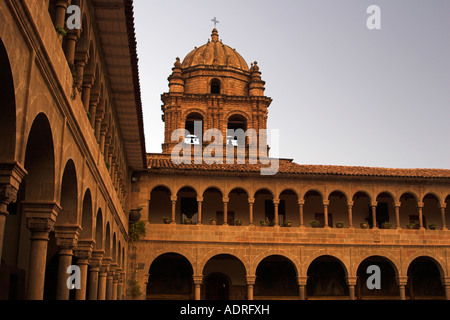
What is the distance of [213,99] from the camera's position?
36219 mm

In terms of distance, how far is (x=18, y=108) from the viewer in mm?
8008

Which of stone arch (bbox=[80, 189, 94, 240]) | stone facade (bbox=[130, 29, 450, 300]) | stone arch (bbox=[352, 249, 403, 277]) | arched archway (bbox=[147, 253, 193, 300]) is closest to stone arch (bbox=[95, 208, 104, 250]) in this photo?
stone arch (bbox=[80, 189, 94, 240])

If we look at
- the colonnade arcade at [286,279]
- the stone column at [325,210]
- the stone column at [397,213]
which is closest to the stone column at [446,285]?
the colonnade arcade at [286,279]

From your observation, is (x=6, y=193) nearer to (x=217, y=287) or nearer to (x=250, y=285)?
(x=250, y=285)

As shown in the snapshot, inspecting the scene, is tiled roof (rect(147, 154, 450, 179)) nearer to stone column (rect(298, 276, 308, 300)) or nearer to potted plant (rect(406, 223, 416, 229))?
potted plant (rect(406, 223, 416, 229))

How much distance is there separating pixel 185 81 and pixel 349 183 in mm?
12932

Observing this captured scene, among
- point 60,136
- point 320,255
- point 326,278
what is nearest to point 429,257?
point 326,278

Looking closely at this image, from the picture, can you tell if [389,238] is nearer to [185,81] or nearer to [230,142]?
[230,142]

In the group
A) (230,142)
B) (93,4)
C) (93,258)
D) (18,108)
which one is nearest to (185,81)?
(230,142)

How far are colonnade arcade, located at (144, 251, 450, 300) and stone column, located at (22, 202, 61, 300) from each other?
64.2 ft

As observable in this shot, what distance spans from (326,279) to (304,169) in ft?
19.9

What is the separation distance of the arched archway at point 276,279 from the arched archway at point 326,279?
875mm

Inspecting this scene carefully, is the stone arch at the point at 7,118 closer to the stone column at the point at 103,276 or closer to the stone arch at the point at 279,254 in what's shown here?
the stone column at the point at 103,276

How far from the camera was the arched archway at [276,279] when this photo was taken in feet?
103
